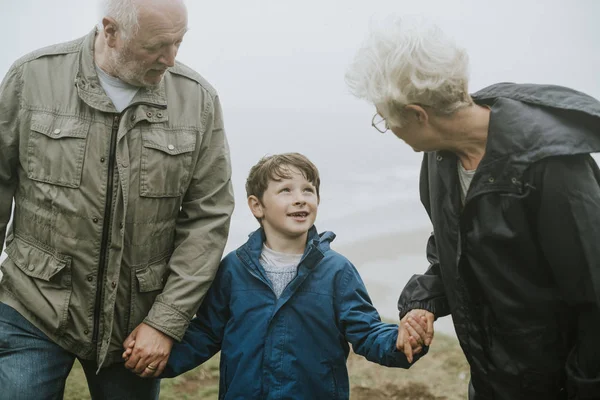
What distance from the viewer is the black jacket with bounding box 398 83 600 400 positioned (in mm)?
1875

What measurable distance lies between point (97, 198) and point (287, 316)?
89 cm

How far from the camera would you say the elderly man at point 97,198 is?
2.48 m

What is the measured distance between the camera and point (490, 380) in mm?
2225

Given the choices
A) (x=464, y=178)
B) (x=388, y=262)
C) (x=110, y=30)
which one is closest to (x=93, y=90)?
(x=110, y=30)

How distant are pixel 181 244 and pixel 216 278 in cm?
25

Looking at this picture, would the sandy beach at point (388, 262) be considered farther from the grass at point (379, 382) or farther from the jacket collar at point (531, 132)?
the jacket collar at point (531, 132)

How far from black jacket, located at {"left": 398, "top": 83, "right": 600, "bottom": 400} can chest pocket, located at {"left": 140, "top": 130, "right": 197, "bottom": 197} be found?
3.22 feet

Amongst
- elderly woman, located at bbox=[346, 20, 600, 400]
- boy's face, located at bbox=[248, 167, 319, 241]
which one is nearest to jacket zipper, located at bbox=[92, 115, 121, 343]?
boy's face, located at bbox=[248, 167, 319, 241]

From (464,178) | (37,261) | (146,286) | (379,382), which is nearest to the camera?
(464,178)

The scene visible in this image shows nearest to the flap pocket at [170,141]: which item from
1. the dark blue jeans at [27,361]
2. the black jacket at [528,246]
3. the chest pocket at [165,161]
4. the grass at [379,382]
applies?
the chest pocket at [165,161]

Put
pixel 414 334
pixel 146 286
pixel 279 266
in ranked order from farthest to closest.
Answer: pixel 279 266 < pixel 146 286 < pixel 414 334

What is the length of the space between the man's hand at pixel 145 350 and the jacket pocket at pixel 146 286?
51 millimetres

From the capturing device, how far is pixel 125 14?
244cm

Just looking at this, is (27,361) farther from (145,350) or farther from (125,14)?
(125,14)
